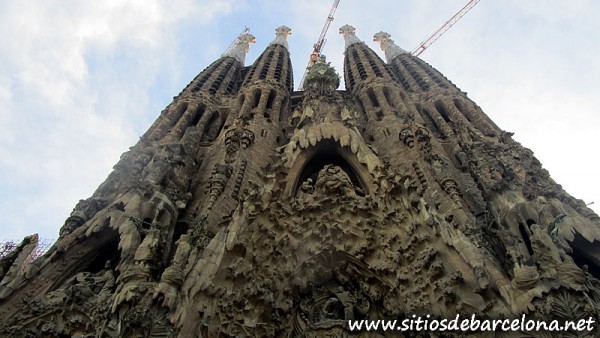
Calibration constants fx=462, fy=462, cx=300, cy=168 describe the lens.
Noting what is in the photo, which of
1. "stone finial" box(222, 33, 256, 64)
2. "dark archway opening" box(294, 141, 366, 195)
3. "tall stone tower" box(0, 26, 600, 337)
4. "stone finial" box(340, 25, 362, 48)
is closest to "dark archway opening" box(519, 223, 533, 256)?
"tall stone tower" box(0, 26, 600, 337)

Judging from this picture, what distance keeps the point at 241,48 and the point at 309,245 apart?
2337 centimetres

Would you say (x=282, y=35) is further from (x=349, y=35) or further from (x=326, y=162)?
(x=326, y=162)

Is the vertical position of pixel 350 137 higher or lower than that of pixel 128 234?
higher

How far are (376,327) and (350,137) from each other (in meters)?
4.95

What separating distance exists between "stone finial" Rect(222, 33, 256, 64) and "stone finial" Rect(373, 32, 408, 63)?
8932 mm

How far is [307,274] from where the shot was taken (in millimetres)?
8688

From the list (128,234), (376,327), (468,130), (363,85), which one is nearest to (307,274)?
(376,327)

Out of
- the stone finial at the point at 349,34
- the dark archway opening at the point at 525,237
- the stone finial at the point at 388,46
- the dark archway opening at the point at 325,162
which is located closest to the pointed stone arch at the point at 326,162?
the dark archway opening at the point at 325,162

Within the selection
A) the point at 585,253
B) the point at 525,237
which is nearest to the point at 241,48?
the point at 525,237

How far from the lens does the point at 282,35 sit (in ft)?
103

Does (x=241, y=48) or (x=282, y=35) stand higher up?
(x=282, y=35)

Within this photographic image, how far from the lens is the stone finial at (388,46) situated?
27.9m

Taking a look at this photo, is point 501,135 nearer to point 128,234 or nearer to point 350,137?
point 350,137

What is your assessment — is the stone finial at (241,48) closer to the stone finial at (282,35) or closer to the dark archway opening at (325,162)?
the stone finial at (282,35)
